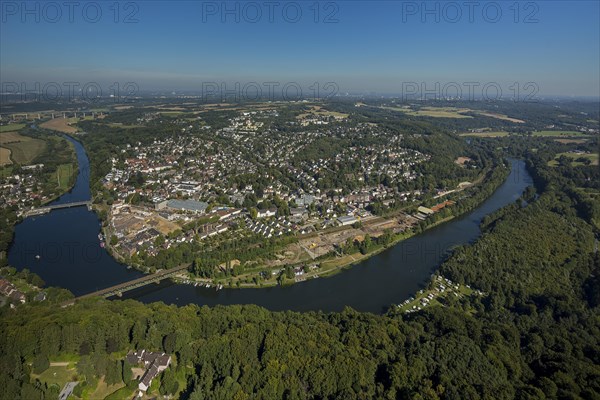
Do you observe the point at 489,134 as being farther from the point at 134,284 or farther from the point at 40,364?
the point at 40,364

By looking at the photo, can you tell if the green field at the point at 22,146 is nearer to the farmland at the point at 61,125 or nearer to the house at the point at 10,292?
the farmland at the point at 61,125

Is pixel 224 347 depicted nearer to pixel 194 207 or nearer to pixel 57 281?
pixel 57 281

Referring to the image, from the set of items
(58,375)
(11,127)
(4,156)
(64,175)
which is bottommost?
(58,375)

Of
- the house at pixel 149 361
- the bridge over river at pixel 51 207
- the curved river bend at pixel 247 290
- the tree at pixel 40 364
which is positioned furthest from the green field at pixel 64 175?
the house at pixel 149 361

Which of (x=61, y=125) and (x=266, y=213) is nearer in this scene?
(x=266, y=213)

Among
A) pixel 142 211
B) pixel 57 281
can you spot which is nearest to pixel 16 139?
pixel 142 211

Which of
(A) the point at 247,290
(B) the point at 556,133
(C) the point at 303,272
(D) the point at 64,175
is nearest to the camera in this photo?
(A) the point at 247,290

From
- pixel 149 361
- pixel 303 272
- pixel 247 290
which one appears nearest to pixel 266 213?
pixel 303 272
